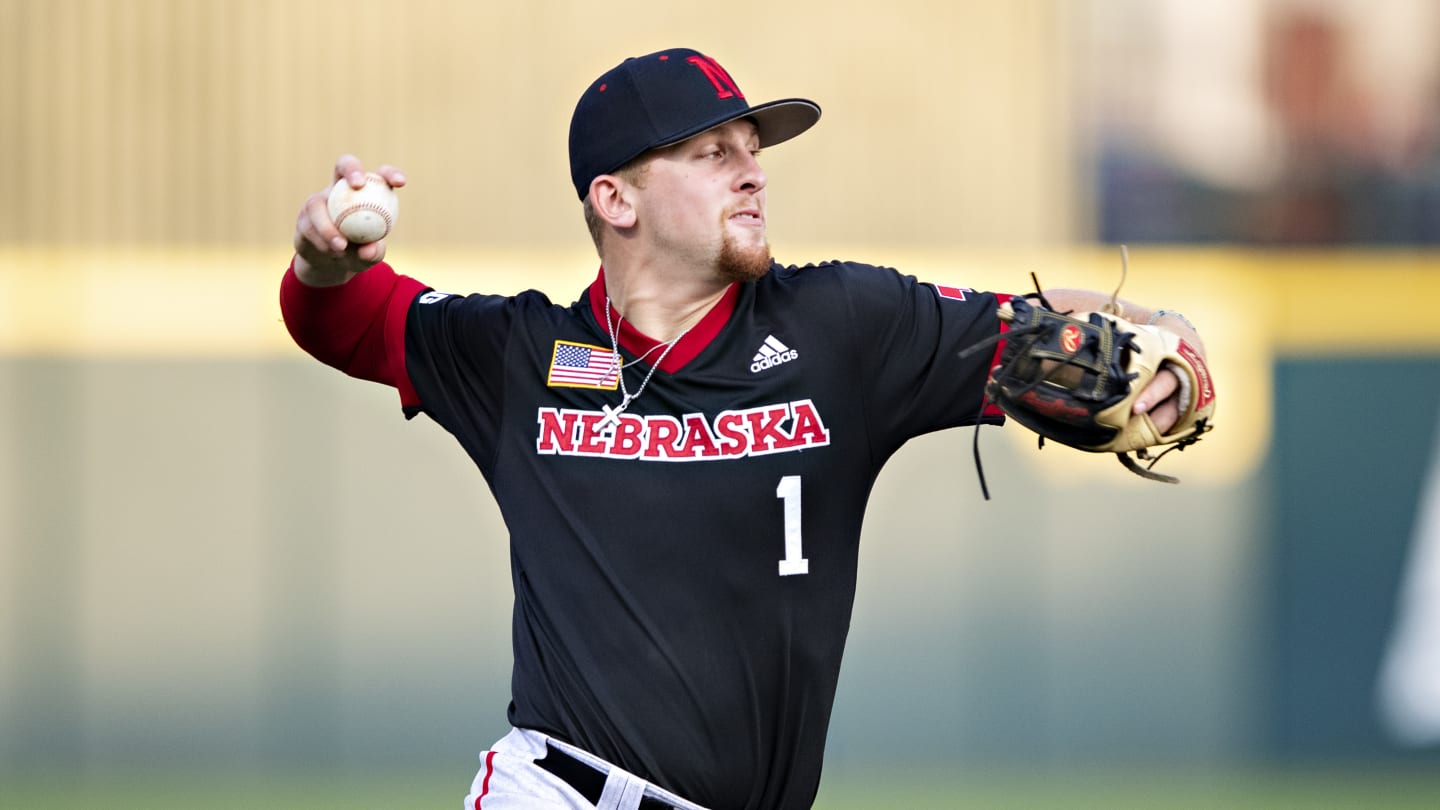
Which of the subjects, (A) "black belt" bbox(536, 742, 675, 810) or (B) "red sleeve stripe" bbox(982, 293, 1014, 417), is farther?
(B) "red sleeve stripe" bbox(982, 293, 1014, 417)

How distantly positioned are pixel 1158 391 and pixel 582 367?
1.08m

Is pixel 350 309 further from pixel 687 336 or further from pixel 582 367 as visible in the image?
pixel 687 336

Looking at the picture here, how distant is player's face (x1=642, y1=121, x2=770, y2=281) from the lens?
10.3ft

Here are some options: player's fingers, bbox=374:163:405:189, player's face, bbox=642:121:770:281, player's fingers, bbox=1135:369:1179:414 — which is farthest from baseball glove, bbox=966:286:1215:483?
player's fingers, bbox=374:163:405:189

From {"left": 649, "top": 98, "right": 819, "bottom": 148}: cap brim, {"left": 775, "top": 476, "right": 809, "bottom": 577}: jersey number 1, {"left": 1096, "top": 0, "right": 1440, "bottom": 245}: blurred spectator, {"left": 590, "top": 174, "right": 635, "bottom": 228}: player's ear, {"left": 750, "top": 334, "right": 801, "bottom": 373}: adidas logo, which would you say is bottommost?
{"left": 775, "top": 476, "right": 809, "bottom": 577}: jersey number 1

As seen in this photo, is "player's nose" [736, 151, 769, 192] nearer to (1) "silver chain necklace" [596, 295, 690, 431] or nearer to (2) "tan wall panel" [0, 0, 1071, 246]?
(1) "silver chain necklace" [596, 295, 690, 431]

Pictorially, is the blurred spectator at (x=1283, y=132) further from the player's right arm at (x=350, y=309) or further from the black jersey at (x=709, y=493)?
the player's right arm at (x=350, y=309)

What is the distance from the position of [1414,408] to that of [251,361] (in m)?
5.32

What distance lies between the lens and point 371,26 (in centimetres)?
753

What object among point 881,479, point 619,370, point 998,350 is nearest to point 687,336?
point 619,370

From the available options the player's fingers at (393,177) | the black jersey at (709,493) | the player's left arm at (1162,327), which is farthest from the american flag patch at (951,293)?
the player's fingers at (393,177)

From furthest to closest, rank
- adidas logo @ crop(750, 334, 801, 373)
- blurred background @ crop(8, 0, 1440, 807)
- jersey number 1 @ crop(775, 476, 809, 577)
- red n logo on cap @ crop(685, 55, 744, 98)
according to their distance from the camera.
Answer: blurred background @ crop(8, 0, 1440, 807) < red n logo on cap @ crop(685, 55, 744, 98) < adidas logo @ crop(750, 334, 801, 373) < jersey number 1 @ crop(775, 476, 809, 577)

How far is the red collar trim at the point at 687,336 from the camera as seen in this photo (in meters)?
3.12

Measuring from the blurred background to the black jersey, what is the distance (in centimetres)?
422
